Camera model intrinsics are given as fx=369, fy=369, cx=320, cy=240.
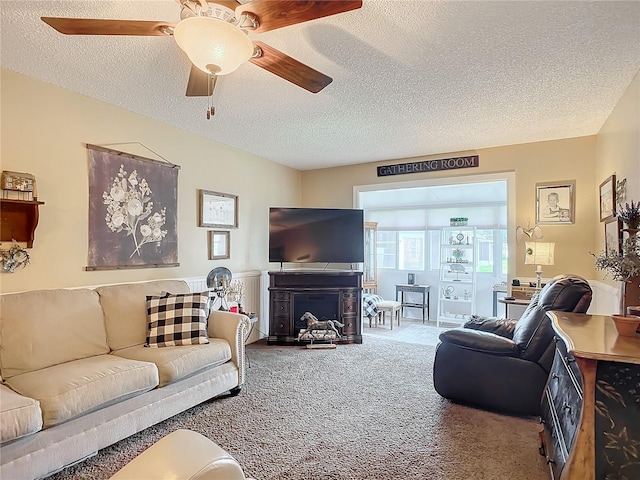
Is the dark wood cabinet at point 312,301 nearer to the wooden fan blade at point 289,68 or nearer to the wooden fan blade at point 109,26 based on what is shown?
the wooden fan blade at point 289,68

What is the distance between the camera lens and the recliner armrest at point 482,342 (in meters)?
2.65

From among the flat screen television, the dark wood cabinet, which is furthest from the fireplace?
the flat screen television

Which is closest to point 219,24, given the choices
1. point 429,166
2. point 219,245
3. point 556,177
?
point 219,245

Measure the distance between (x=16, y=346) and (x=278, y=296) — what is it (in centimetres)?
279

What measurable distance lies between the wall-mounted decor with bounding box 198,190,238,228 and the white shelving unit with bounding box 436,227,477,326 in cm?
394

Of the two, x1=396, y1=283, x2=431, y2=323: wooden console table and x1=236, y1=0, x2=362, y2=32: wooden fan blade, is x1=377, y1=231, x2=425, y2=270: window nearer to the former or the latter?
x1=396, y1=283, x2=431, y2=323: wooden console table

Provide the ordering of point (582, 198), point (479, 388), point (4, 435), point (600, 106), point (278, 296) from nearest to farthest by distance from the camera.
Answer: point (4, 435) < point (479, 388) < point (600, 106) < point (582, 198) < point (278, 296)

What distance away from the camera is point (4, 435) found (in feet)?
5.60

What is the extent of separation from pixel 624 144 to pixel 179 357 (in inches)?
149

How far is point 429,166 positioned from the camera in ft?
16.3

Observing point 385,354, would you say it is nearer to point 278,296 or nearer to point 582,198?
point 278,296

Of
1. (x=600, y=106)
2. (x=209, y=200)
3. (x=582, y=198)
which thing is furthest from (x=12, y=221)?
(x=582, y=198)

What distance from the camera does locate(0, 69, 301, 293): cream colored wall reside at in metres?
2.67

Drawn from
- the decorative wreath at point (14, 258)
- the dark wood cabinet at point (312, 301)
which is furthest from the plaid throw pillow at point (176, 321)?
the dark wood cabinet at point (312, 301)
